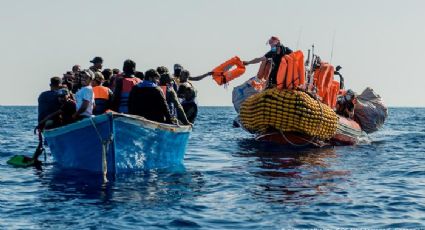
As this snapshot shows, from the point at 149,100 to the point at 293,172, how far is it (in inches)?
130

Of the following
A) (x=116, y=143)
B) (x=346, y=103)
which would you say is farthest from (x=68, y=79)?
(x=346, y=103)

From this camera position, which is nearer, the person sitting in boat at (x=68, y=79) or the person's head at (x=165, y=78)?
the person's head at (x=165, y=78)

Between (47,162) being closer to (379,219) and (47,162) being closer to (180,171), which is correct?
(180,171)

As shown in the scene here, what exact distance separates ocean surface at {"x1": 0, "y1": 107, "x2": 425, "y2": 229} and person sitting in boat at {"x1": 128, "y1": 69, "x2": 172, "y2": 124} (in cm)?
112

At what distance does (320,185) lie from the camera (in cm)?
1298

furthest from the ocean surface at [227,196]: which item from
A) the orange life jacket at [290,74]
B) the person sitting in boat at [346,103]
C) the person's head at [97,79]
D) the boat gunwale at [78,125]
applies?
the person sitting in boat at [346,103]

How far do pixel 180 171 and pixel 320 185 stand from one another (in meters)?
3.08

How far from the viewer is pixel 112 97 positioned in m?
14.4

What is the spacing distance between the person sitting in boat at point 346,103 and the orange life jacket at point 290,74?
4.36 meters

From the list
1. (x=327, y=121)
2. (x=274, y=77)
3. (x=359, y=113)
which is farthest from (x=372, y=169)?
(x=359, y=113)

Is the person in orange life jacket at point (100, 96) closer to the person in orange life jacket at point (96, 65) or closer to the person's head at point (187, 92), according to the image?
the person in orange life jacket at point (96, 65)

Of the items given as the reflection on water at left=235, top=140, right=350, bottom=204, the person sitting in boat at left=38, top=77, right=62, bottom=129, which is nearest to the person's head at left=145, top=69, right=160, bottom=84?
the person sitting in boat at left=38, top=77, right=62, bottom=129

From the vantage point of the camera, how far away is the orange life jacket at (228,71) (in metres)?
21.5

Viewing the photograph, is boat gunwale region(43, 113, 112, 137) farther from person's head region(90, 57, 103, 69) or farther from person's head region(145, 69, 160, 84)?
person's head region(90, 57, 103, 69)
